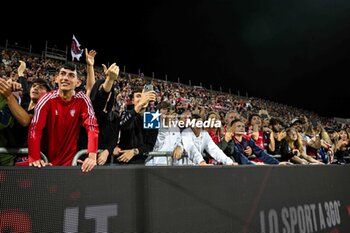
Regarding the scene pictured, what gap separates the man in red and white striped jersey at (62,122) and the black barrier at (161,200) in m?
0.68

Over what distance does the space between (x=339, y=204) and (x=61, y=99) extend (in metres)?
3.58

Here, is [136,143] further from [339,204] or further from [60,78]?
[339,204]

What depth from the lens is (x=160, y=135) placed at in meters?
5.35

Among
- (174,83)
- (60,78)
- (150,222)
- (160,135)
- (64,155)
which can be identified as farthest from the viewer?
(174,83)

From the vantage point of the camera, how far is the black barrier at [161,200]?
151cm

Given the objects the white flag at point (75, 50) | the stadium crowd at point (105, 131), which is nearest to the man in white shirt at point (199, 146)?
the stadium crowd at point (105, 131)

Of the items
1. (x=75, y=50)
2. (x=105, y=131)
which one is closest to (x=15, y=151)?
(x=105, y=131)

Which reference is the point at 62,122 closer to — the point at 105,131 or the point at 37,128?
the point at 37,128

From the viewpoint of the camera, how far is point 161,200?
6.58 feet

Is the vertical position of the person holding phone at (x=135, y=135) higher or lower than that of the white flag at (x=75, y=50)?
lower

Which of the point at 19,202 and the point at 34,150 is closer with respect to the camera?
the point at 19,202

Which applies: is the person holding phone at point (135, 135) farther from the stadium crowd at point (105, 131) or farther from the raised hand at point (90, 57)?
the raised hand at point (90, 57)

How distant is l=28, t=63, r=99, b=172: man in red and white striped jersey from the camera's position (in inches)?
101

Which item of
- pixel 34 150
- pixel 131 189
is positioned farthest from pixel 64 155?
pixel 131 189
